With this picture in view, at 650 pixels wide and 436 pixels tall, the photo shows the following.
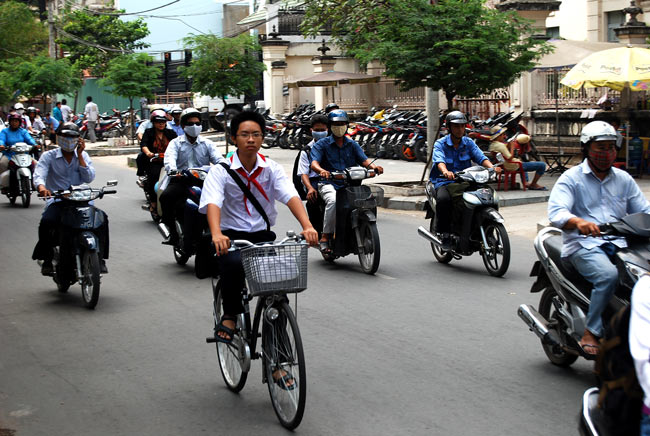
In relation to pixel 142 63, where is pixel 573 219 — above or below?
below

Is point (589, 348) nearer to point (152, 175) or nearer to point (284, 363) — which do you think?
point (284, 363)

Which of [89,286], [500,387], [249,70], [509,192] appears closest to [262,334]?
[500,387]

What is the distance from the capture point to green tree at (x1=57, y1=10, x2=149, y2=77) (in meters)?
52.9

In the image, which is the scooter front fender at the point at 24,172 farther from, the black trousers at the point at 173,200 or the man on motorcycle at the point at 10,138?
the black trousers at the point at 173,200

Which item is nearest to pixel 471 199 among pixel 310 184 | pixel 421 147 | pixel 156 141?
pixel 310 184

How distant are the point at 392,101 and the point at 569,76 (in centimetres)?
1306

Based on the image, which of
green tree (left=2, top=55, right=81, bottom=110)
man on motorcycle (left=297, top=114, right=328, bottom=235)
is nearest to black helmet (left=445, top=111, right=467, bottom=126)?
man on motorcycle (left=297, top=114, right=328, bottom=235)

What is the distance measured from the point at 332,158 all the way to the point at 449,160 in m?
1.41

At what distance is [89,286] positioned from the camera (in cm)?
870

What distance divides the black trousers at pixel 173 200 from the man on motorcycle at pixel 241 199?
5129 mm

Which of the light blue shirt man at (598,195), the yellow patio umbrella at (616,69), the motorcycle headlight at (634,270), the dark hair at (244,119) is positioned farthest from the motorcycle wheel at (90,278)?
the yellow patio umbrella at (616,69)

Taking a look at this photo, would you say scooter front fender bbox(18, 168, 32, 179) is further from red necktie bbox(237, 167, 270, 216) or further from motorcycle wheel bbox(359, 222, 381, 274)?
red necktie bbox(237, 167, 270, 216)

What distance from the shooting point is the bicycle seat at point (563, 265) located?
5555 mm

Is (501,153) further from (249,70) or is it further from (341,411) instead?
(249,70)
